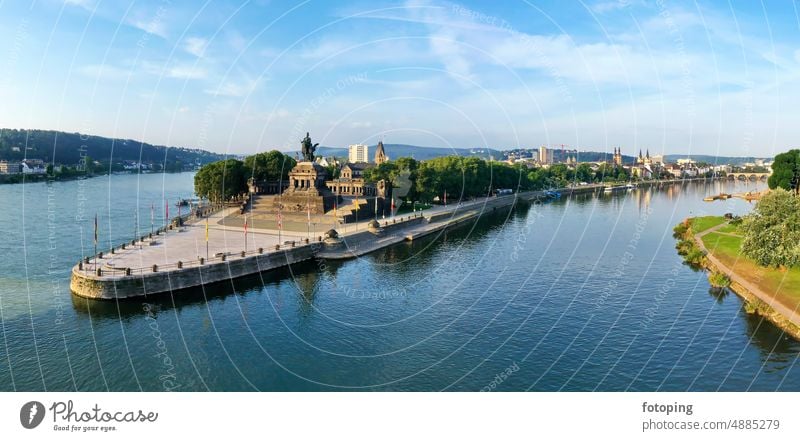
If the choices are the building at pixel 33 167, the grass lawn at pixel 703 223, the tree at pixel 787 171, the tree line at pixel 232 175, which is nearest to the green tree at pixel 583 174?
the tree at pixel 787 171

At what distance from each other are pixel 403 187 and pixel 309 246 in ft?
144

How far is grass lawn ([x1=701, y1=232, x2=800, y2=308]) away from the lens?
36375 mm

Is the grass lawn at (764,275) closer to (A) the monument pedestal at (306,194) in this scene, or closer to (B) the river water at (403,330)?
(B) the river water at (403,330)

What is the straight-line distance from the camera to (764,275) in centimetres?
4128

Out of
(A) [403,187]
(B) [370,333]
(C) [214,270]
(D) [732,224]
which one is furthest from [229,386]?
(A) [403,187]

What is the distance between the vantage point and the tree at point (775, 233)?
129ft

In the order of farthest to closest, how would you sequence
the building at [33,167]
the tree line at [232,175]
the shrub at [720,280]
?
the building at [33,167] < the tree line at [232,175] < the shrub at [720,280]

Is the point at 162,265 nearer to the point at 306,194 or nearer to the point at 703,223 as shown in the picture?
the point at 306,194

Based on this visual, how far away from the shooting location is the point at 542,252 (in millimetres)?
57812

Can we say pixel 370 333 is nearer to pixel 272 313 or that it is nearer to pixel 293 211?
pixel 272 313

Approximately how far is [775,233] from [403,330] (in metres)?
29.0

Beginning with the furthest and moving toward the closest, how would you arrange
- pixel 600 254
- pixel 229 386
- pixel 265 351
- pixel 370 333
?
pixel 600 254 → pixel 370 333 → pixel 265 351 → pixel 229 386

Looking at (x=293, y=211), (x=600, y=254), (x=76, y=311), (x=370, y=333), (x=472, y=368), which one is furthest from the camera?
(x=293, y=211)

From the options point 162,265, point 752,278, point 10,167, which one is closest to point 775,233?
point 752,278
